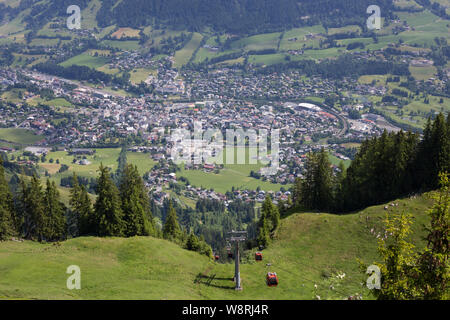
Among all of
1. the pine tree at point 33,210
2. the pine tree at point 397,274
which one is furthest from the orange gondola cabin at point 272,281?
the pine tree at point 33,210

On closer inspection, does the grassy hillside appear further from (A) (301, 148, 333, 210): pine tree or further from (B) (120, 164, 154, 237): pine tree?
(A) (301, 148, 333, 210): pine tree

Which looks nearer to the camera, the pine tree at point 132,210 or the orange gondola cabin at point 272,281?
the orange gondola cabin at point 272,281

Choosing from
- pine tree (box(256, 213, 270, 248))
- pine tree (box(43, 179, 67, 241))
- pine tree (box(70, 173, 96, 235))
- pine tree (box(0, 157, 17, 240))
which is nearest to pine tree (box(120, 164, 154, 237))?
pine tree (box(70, 173, 96, 235))

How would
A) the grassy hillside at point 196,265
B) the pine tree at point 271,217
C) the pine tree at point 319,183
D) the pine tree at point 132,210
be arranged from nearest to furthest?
1. the grassy hillside at point 196,265
2. the pine tree at point 132,210
3. the pine tree at point 271,217
4. the pine tree at point 319,183

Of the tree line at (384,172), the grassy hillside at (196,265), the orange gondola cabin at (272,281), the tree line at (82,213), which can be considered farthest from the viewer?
the tree line at (384,172)

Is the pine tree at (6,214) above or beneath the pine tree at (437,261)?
beneath

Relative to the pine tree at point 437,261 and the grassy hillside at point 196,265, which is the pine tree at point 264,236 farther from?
the pine tree at point 437,261

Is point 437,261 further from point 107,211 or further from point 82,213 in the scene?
point 82,213
